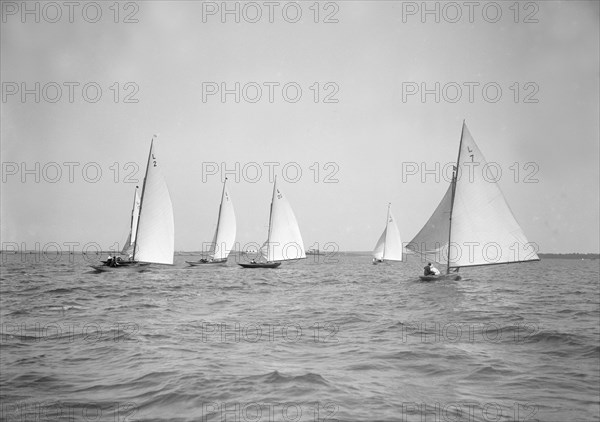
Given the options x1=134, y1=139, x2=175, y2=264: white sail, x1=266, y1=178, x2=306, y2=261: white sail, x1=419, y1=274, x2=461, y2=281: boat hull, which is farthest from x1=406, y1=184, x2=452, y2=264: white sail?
x1=266, y1=178, x2=306, y2=261: white sail

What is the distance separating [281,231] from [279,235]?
2.07ft

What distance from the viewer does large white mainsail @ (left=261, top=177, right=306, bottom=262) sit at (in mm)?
59562

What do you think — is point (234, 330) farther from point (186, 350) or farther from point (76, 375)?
point (76, 375)

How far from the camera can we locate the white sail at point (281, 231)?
195 feet

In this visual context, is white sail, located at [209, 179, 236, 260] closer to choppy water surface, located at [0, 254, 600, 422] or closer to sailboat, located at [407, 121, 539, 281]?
sailboat, located at [407, 121, 539, 281]

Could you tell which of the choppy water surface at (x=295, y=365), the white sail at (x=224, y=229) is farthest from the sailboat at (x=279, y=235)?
the choppy water surface at (x=295, y=365)

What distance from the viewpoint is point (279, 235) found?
60062mm

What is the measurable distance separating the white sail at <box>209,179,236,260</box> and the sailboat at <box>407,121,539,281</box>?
36838 mm

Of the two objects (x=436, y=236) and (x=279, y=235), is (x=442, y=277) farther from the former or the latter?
(x=279, y=235)

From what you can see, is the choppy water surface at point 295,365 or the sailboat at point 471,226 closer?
the choppy water surface at point 295,365

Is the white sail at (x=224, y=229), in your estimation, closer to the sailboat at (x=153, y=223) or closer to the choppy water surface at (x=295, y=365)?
the sailboat at (x=153, y=223)

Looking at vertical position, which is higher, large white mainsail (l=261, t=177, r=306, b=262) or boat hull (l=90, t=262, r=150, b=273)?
large white mainsail (l=261, t=177, r=306, b=262)

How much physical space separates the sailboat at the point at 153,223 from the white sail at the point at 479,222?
1064 inches

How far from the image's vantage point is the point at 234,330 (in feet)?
46.0
